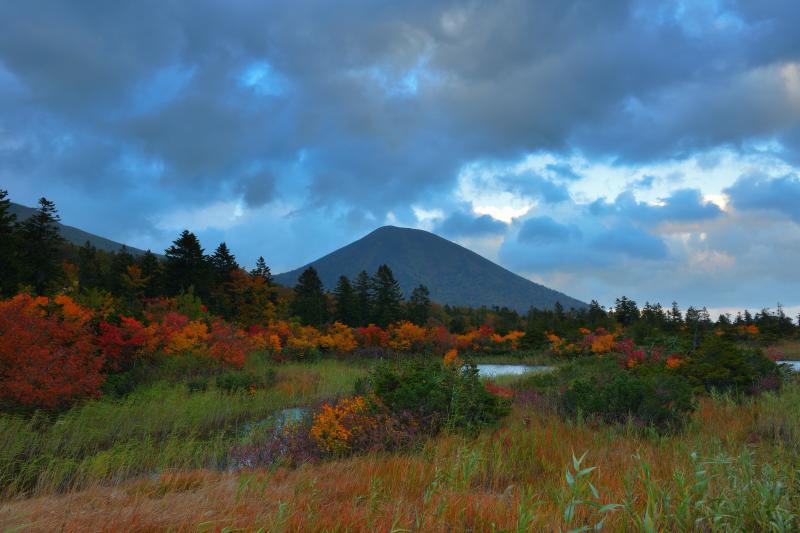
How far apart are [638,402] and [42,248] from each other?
103 feet

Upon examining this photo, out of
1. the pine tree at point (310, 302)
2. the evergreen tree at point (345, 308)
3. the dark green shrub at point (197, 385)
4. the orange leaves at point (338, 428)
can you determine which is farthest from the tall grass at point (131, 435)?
the evergreen tree at point (345, 308)

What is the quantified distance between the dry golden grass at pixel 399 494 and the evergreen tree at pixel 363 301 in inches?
1501

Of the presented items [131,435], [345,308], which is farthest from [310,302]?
[131,435]

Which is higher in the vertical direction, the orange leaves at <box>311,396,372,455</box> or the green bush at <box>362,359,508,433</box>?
the green bush at <box>362,359,508,433</box>

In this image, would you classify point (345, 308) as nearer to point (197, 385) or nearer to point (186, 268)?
point (186, 268)

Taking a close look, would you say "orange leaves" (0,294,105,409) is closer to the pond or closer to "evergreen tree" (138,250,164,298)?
the pond

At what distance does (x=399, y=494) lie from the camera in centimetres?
405

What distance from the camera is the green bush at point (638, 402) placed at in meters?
7.80

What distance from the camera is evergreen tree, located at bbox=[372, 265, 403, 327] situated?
4391cm

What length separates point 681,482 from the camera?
289cm

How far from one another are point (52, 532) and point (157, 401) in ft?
29.9

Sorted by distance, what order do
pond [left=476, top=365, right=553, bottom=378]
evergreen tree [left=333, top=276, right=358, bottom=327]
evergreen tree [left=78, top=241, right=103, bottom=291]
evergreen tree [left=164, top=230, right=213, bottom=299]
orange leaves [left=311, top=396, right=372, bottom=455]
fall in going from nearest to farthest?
orange leaves [left=311, top=396, right=372, bottom=455] < pond [left=476, top=365, right=553, bottom=378] < evergreen tree [left=164, top=230, right=213, bottom=299] < evergreen tree [left=78, top=241, right=103, bottom=291] < evergreen tree [left=333, top=276, right=358, bottom=327]

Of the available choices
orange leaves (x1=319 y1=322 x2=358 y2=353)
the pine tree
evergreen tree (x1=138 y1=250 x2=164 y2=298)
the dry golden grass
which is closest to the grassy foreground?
the dry golden grass

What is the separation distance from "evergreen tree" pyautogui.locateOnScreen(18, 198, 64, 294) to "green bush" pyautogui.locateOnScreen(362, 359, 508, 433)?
2550 cm
